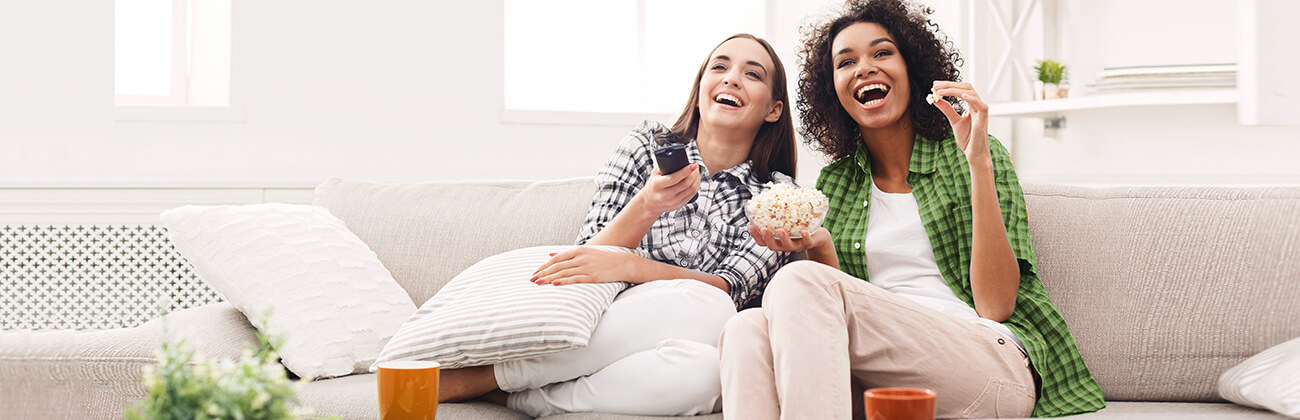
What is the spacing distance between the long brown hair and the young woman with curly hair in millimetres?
56

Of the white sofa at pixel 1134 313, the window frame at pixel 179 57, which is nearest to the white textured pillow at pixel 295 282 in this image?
the white sofa at pixel 1134 313

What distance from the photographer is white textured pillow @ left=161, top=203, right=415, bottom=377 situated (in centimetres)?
167

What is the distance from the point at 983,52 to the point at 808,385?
6.33 feet

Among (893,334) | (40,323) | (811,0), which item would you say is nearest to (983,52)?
Answer: (811,0)

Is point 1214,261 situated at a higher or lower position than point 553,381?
higher

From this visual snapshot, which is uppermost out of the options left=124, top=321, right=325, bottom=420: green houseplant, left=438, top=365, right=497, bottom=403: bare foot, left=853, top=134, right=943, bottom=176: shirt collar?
left=853, top=134, right=943, bottom=176: shirt collar

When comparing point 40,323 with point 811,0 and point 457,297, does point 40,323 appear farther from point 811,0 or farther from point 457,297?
point 811,0

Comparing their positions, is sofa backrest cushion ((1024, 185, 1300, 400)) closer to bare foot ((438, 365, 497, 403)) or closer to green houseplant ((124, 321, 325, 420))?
bare foot ((438, 365, 497, 403))

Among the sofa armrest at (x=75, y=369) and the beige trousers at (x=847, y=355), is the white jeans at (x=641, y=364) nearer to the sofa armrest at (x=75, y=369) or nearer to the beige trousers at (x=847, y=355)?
the beige trousers at (x=847, y=355)

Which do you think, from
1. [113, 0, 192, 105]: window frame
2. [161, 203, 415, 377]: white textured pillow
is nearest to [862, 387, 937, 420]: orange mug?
[161, 203, 415, 377]: white textured pillow

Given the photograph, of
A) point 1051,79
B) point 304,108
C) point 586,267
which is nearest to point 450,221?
point 586,267

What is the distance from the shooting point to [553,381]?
5.03 feet

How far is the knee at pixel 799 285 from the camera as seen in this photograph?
130 centimetres

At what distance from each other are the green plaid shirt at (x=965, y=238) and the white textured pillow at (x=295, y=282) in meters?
0.86
